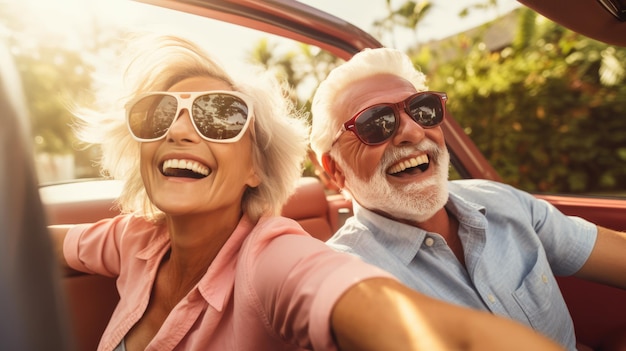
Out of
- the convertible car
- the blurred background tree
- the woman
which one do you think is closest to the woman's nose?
the woman

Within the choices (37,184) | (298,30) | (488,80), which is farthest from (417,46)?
(37,184)

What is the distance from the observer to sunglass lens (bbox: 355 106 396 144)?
167 centimetres

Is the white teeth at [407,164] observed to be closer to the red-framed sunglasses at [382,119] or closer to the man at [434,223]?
the man at [434,223]

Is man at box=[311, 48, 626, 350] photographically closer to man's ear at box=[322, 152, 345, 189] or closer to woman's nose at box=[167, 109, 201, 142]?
man's ear at box=[322, 152, 345, 189]

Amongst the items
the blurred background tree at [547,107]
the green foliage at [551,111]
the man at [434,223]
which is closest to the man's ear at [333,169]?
the man at [434,223]

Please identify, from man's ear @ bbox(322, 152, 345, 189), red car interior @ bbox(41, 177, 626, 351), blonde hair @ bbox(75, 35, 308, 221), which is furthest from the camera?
man's ear @ bbox(322, 152, 345, 189)

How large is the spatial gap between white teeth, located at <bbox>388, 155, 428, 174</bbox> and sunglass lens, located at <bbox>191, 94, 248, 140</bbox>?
0.62m

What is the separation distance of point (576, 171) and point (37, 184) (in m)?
8.79

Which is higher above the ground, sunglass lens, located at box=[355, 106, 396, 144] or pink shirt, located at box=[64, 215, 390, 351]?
sunglass lens, located at box=[355, 106, 396, 144]

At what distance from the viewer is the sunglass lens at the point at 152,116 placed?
54.4 inches

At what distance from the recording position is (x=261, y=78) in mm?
1603

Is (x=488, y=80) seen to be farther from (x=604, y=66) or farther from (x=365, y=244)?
(x=365, y=244)

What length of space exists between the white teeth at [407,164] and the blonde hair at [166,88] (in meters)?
0.36

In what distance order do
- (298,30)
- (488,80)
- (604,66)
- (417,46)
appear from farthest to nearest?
(417,46)
(488,80)
(604,66)
(298,30)
